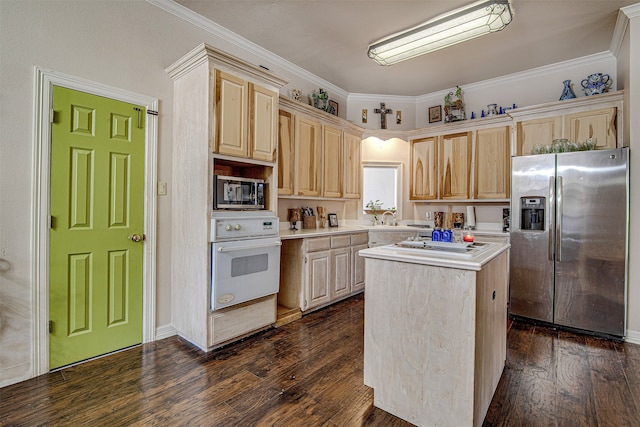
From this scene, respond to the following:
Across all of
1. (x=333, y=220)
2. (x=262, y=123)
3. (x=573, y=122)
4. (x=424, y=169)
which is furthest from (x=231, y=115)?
(x=573, y=122)

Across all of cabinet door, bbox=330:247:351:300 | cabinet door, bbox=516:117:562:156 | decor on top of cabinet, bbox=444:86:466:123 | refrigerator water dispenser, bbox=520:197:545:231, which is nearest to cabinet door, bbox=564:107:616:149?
cabinet door, bbox=516:117:562:156

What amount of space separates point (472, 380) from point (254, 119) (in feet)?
8.27

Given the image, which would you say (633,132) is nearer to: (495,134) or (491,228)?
(495,134)

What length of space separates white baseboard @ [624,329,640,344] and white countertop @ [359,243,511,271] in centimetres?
206

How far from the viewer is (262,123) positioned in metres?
2.90

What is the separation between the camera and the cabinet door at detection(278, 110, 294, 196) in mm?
3529

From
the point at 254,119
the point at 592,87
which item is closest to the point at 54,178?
the point at 254,119

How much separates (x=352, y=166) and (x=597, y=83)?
300 centimetres

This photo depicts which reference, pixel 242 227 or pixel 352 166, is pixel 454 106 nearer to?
pixel 352 166

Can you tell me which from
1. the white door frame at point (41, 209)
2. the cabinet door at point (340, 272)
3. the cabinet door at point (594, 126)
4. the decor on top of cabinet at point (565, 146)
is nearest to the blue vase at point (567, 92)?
the cabinet door at point (594, 126)

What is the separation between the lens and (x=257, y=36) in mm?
3320

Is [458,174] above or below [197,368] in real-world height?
above

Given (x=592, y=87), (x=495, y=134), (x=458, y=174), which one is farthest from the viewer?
(x=458, y=174)

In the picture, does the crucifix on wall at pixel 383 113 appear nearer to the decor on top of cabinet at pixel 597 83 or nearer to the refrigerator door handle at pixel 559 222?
the decor on top of cabinet at pixel 597 83
